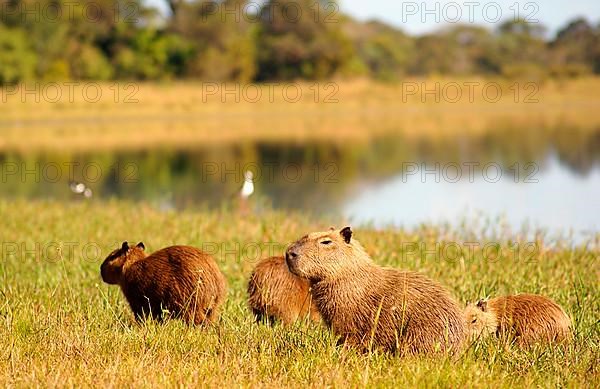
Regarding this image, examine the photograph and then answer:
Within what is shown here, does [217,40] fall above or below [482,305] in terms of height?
above

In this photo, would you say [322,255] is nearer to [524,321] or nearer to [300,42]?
[524,321]

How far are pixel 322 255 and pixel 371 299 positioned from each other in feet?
1.16

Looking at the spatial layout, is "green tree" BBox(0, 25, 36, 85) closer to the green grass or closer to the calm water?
the calm water

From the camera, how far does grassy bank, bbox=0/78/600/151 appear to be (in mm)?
30922

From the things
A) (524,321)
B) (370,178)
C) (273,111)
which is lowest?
(370,178)

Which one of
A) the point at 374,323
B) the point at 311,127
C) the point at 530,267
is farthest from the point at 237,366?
the point at 311,127

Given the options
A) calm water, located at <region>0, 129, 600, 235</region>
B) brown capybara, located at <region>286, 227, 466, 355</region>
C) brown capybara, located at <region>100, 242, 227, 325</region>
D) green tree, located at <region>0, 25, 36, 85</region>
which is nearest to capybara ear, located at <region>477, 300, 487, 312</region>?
brown capybara, located at <region>286, 227, 466, 355</region>

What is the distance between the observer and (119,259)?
5.82 m

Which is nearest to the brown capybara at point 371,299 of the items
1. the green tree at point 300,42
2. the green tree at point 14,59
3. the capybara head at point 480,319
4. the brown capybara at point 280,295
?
the capybara head at point 480,319

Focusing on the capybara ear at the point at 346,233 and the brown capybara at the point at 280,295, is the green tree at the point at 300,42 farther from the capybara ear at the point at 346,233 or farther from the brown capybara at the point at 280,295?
the capybara ear at the point at 346,233

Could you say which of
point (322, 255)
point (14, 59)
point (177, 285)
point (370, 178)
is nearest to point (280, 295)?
point (177, 285)

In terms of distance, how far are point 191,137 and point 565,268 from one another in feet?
77.7

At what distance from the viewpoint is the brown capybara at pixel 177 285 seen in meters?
5.43

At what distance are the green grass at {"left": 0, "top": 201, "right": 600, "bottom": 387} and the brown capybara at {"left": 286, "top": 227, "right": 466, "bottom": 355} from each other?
0.45ft
